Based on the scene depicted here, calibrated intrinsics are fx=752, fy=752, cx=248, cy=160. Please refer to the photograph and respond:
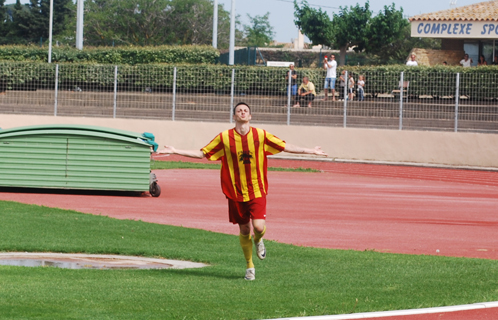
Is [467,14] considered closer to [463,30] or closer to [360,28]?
[463,30]

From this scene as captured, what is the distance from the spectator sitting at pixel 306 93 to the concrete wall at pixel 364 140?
99 centimetres

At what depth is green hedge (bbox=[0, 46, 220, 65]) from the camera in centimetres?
3788

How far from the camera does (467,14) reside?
4228cm

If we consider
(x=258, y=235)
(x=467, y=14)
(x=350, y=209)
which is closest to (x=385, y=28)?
(x=467, y=14)

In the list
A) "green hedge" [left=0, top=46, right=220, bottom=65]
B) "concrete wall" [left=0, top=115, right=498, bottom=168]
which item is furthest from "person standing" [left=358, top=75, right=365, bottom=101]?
"green hedge" [left=0, top=46, right=220, bottom=65]

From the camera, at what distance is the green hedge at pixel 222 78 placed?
83.8 ft

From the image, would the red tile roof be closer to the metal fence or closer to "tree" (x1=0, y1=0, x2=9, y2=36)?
the metal fence

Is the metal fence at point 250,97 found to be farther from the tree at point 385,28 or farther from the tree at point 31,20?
the tree at point 31,20

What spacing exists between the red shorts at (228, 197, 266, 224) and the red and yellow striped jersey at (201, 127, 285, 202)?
2.6 inches

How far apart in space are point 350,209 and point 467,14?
30.5 metres

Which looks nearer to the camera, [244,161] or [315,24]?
[244,161]

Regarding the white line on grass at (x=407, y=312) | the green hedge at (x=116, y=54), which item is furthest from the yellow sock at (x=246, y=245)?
the green hedge at (x=116, y=54)

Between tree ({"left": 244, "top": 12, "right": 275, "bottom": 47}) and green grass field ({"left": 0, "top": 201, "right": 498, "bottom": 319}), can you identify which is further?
tree ({"left": 244, "top": 12, "right": 275, "bottom": 47})

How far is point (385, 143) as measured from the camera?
87.9 feet
